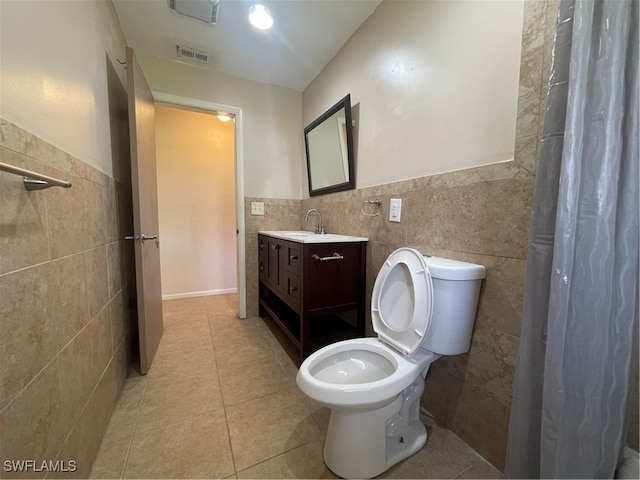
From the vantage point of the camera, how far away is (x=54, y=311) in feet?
2.58

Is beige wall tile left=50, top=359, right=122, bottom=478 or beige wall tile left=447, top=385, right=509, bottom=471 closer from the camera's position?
beige wall tile left=50, top=359, right=122, bottom=478

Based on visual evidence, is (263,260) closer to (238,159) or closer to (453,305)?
(238,159)

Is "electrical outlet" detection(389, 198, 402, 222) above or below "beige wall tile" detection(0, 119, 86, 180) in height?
below

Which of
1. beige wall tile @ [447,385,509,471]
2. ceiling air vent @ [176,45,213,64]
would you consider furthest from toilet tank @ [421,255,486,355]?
ceiling air vent @ [176,45,213,64]

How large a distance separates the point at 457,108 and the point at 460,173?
0.98ft

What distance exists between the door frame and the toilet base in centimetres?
171

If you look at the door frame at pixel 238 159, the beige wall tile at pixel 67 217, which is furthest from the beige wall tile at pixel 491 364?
the door frame at pixel 238 159

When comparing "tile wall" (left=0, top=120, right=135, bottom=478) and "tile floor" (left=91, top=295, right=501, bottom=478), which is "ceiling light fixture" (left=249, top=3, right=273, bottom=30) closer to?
"tile wall" (left=0, top=120, right=135, bottom=478)

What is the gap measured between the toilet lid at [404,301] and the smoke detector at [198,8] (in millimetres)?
1840

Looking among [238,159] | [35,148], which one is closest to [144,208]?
[35,148]

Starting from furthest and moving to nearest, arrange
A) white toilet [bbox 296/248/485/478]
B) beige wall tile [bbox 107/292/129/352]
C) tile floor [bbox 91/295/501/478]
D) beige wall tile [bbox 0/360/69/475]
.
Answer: beige wall tile [bbox 107/292/129/352], tile floor [bbox 91/295/501/478], white toilet [bbox 296/248/485/478], beige wall tile [bbox 0/360/69/475]

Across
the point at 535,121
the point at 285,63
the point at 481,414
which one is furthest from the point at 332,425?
the point at 285,63

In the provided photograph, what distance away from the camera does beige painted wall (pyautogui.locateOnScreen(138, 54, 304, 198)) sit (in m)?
2.15

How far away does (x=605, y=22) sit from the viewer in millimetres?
638
